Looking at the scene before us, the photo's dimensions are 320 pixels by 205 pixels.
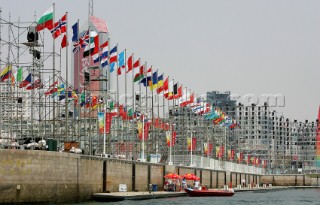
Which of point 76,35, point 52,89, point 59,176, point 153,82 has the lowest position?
point 59,176

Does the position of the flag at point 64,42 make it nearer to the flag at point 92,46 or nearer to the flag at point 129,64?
the flag at point 92,46

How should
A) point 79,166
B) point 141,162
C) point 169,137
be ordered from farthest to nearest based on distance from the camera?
point 169,137 → point 141,162 → point 79,166

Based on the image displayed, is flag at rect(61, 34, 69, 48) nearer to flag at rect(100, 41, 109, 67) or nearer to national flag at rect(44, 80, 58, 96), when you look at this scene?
national flag at rect(44, 80, 58, 96)

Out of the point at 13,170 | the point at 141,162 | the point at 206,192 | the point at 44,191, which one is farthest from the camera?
the point at 206,192

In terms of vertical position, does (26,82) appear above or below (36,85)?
above

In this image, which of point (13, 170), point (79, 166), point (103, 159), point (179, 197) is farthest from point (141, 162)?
point (13, 170)

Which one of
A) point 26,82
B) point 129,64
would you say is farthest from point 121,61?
point 26,82

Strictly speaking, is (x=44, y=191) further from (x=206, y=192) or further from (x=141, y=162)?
(x=206, y=192)

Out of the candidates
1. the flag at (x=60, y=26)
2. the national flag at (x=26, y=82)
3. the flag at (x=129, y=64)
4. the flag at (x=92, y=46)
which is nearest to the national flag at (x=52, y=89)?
the national flag at (x=26, y=82)

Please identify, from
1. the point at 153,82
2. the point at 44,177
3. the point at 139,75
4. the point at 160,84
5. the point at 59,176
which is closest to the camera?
the point at 44,177

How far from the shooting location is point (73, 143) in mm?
81125

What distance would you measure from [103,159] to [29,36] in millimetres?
15894

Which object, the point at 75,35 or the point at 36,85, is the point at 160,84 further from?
the point at 75,35

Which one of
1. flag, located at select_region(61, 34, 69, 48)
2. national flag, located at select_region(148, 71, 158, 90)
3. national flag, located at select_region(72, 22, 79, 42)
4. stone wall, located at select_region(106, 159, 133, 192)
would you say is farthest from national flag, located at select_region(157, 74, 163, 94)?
flag, located at select_region(61, 34, 69, 48)
